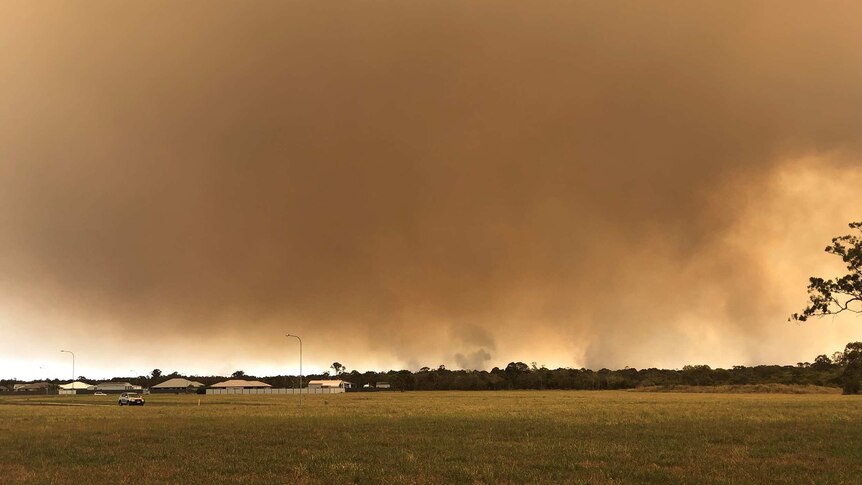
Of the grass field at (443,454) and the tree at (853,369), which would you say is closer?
the grass field at (443,454)

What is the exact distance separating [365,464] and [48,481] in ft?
32.2

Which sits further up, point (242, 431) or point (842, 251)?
point (842, 251)

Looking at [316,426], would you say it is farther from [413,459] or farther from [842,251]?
[842,251]

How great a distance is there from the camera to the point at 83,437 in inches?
1385

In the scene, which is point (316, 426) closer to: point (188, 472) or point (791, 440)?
point (188, 472)

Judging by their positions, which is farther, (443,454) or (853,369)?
(853,369)

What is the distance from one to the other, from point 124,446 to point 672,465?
23.8 m

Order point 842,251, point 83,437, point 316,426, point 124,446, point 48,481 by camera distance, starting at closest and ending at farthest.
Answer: point 48,481, point 124,446, point 83,437, point 316,426, point 842,251

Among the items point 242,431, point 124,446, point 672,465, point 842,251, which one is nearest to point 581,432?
point 672,465

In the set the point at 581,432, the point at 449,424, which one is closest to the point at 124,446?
the point at 449,424

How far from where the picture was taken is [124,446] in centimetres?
3003

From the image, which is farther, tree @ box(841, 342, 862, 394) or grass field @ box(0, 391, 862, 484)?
tree @ box(841, 342, 862, 394)

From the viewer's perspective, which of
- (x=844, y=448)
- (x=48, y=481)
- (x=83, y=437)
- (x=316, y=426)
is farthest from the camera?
(x=316, y=426)

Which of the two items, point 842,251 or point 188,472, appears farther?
point 842,251
